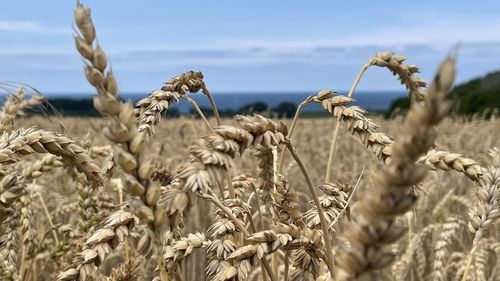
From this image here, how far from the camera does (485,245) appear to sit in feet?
11.7

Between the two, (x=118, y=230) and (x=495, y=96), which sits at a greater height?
(x=118, y=230)

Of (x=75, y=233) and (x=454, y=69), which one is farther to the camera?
(x=75, y=233)

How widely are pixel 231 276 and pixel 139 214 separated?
490 millimetres

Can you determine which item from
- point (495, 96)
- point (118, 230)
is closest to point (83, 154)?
point (118, 230)

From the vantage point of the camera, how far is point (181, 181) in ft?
3.04

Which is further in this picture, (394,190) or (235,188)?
(235,188)

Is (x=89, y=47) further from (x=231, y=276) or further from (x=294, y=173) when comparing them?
(x=294, y=173)

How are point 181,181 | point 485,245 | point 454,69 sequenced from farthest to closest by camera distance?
point 485,245, point 181,181, point 454,69

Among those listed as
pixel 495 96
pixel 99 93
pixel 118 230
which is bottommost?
pixel 495 96

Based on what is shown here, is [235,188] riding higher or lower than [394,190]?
lower

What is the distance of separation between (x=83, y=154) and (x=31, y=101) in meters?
1.37

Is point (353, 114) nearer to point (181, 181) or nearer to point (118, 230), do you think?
point (118, 230)

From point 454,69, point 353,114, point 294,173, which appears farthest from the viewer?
point 294,173

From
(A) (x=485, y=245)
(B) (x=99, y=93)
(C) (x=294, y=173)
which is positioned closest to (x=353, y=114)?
(B) (x=99, y=93)
